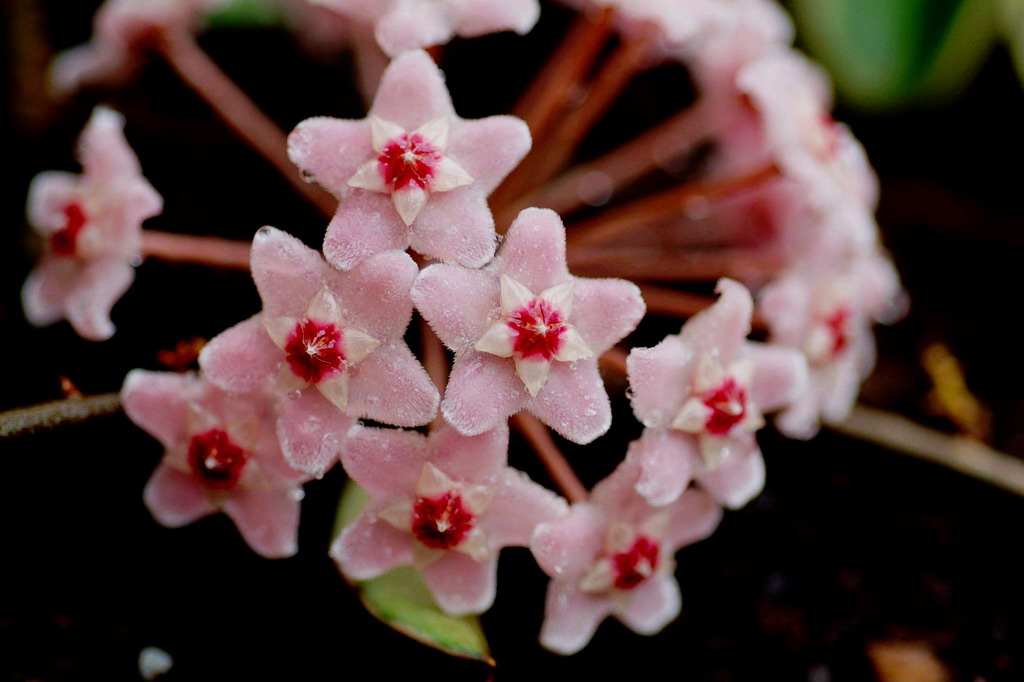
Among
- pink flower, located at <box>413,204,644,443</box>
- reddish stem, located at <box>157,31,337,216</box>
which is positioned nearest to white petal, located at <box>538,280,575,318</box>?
pink flower, located at <box>413,204,644,443</box>

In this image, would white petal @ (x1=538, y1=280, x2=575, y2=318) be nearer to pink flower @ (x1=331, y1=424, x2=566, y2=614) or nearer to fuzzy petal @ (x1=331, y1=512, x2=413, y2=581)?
pink flower @ (x1=331, y1=424, x2=566, y2=614)

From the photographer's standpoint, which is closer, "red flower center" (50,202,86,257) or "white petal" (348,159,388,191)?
"white petal" (348,159,388,191)

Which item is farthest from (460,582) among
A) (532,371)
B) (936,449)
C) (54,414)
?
(936,449)

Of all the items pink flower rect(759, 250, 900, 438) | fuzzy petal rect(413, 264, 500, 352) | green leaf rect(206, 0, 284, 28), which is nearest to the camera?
fuzzy petal rect(413, 264, 500, 352)

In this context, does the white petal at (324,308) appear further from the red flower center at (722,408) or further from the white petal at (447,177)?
the red flower center at (722,408)

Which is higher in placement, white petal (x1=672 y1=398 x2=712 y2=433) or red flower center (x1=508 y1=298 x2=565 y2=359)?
red flower center (x1=508 y1=298 x2=565 y2=359)

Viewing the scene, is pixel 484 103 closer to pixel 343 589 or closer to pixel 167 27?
pixel 167 27

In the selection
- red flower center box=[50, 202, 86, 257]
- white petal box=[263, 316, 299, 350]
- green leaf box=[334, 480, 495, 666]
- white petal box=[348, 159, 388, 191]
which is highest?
white petal box=[348, 159, 388, 191]

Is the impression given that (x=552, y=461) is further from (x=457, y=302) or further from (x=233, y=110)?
(x=233, y=110)

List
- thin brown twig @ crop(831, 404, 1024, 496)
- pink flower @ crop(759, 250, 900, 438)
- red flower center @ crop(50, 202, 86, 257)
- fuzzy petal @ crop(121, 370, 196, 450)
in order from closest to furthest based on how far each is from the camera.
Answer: fuzzy petal @ crop(121, 370, 196, 450) → red flower center @ crop(50, 202, 86, 257) → pink flower @ crop(759, 250, 900, 438) → thin brown twig @ crop(831, 404, 1024, 496)
